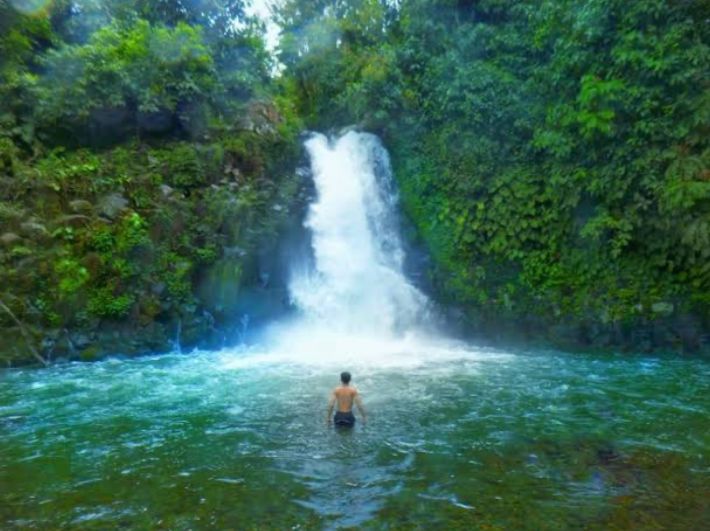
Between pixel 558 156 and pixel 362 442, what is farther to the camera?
pixel 558 156

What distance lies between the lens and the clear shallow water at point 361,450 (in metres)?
5.06

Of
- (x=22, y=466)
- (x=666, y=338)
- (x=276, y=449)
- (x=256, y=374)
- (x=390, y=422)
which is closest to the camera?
(x=22, y=466)

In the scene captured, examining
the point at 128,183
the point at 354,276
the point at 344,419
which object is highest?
the point at 128,183

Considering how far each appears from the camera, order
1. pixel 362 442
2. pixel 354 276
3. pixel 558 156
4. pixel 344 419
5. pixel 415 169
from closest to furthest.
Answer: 1. pixel 362 442
2. pixel 344 419
3. pixel 558 156
4. pixel 354 276
5. pixel 415 169

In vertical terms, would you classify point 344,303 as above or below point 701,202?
below

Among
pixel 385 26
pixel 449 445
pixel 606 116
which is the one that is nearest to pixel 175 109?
pixel 385 26

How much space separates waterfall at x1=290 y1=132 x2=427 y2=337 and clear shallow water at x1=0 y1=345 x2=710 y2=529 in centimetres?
408

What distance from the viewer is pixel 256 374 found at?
1082 centimetres

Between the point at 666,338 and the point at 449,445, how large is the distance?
8733 millimetres

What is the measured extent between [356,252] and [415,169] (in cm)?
320

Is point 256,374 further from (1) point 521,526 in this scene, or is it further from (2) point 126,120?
(2) point 126,120

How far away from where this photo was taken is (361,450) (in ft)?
Answer: 21.8

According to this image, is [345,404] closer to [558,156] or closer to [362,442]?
[362,442]

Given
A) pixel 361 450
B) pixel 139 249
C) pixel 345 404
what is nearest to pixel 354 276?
pixel 139 249
